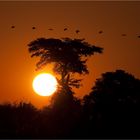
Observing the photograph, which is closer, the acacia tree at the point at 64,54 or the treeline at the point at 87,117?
the treeline at the point at 87,117

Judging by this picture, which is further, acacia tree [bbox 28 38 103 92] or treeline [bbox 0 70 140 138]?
acacia tree [bbox 28 38 103 92]

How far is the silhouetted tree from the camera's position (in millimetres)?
43094

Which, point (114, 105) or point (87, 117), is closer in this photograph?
point (87, 117)

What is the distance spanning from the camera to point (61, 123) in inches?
1788

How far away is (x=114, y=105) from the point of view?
161 ft

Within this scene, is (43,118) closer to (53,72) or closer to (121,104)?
(121,104)

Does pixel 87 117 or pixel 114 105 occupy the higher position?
pixel 114 105

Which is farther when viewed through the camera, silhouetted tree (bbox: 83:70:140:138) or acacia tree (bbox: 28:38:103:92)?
acacia tree (bbox: 28:38:103:92)

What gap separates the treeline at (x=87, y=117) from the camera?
42031mm

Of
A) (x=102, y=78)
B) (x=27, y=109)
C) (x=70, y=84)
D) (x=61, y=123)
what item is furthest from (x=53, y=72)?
(x=61, y=123)

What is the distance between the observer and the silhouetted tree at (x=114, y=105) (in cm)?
4309

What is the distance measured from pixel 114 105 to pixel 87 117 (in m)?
3.43

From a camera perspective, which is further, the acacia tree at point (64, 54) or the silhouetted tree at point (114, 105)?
the acacia tree at point (64, 54)

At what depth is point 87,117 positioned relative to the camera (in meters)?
46.8
